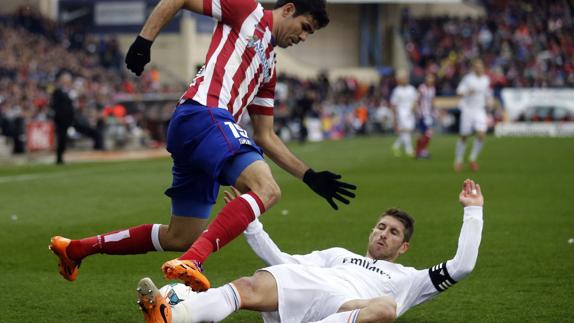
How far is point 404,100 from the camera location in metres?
27.9

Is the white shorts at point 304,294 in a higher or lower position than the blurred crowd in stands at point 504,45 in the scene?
lower

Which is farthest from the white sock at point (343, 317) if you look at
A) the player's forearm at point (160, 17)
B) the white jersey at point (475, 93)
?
the white jersey at point (475, 93)

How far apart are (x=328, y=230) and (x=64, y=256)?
5.11 metres

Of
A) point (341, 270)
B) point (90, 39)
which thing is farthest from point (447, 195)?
point (90, 39)

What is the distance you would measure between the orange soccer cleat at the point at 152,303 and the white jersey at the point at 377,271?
2.25ft

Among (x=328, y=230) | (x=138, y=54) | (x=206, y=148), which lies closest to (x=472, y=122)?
(x=328, y=230)

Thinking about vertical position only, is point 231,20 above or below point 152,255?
above

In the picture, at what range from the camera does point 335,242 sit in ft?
34.8

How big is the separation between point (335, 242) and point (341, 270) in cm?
437

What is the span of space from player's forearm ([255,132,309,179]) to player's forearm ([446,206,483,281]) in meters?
1.16

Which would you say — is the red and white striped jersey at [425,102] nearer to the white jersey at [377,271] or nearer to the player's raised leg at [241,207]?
the white jersey at [377,271]

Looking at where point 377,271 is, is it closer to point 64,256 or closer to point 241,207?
point 241,207

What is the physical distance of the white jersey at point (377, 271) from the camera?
602 centimetres

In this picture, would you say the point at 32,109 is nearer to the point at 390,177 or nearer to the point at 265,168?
the point at 390,177
